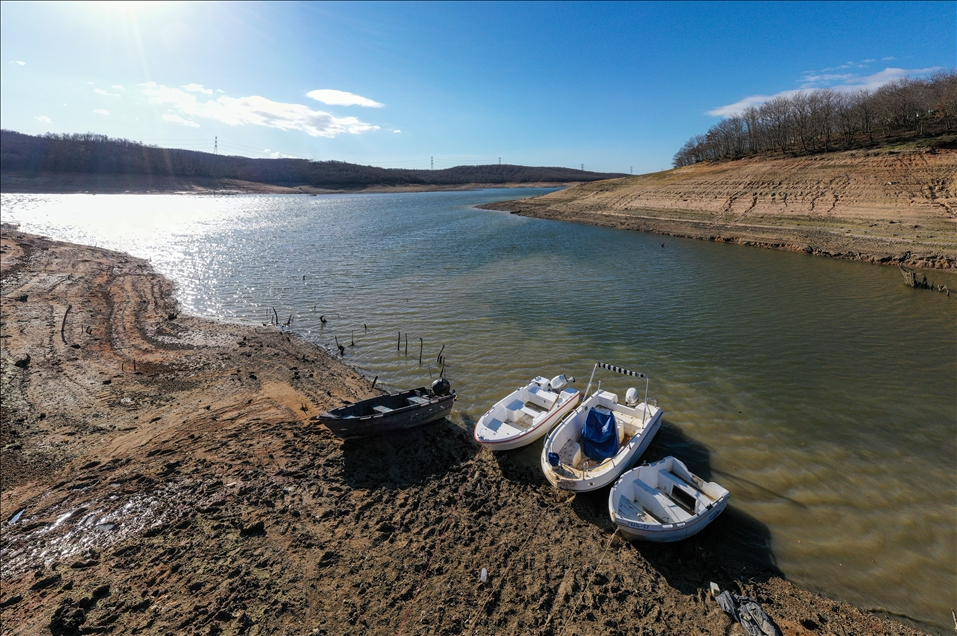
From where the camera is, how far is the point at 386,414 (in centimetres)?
1084

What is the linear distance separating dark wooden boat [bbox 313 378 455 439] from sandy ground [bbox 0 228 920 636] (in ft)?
1.73

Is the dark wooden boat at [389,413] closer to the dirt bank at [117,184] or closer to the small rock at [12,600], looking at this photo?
the small rock at [12,600]

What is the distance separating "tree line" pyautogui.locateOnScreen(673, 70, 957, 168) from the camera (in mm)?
49531

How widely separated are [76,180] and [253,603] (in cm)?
15853

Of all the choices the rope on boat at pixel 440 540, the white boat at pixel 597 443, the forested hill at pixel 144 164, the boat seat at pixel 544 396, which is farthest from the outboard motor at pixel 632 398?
the forested hill at pixel 144 164

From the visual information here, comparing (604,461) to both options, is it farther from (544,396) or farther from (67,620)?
(67,620)

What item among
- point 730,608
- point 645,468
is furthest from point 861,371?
point 730,608

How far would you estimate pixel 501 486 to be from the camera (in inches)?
390

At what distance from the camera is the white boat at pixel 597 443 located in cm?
968

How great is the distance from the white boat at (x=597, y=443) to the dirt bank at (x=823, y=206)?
34274 mm

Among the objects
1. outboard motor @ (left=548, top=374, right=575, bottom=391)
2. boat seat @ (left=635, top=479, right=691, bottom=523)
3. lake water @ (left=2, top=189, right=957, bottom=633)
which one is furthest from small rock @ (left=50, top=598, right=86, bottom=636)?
outboard motor @ (left=548, top=374, right=575, bottom=391)

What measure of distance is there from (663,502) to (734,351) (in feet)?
Result: 36.8

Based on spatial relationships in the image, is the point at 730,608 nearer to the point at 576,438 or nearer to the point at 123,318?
the point at 576,438

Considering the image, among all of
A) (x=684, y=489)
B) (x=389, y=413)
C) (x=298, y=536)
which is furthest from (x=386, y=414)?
(x=684, y=489)
